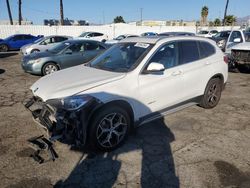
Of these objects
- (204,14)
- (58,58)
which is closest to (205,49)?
(58,58)

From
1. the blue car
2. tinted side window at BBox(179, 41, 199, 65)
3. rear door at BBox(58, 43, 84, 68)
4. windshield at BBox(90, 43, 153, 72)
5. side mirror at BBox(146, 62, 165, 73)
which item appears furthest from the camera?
the blue car

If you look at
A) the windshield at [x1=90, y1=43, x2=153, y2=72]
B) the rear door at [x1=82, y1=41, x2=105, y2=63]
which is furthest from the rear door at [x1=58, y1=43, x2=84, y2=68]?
the windshield at [x1=90, y1=43, x2=153, y2=72]

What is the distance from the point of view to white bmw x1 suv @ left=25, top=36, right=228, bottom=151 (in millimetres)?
3393

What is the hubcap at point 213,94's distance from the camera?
5.46 m

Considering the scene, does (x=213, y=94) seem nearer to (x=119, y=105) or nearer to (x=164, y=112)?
(x=164, y=112)

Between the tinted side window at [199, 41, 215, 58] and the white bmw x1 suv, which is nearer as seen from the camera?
the white bmw x1 suv

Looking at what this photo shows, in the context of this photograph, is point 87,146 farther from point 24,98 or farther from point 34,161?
point 24,98

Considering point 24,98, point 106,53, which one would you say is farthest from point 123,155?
point 24,98

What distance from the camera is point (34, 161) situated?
3.52 meters

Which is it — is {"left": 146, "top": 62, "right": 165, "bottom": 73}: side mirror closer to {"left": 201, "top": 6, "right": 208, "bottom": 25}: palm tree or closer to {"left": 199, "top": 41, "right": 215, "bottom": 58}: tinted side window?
{"left": 199, "top": 41, "right": 215, "bottom": 58}: tinted side window

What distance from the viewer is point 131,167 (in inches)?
134

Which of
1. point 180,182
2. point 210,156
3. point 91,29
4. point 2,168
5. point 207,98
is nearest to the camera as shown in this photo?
point 180,182

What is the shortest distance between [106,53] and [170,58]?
1358 mm

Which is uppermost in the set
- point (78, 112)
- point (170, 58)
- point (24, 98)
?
point (170, 58)
